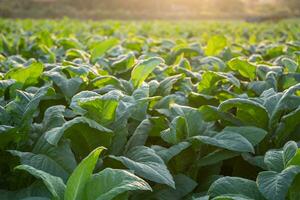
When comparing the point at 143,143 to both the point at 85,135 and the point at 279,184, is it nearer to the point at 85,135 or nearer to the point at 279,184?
the point at 85,135

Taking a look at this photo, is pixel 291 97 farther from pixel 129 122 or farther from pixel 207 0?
pixel 207 0

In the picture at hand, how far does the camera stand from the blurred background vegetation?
37.1 metres

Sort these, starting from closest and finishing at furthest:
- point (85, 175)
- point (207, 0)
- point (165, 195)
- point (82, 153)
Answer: point (85, 175) → point (165, 195) → point (82, 153) → point (207, 0)

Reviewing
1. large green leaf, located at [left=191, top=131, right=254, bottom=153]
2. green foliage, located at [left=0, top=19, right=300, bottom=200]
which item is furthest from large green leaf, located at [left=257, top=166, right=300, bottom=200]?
large green leaf, located at [left=191, top=131, right=254, bottom=153]

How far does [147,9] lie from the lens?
49.0 m

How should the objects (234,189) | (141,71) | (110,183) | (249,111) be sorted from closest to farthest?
(110,183) → (234,189) → (249,111) → (141,71)

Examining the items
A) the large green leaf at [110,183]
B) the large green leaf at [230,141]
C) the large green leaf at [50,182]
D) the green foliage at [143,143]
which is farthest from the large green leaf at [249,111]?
the large green leaf at [50,182]

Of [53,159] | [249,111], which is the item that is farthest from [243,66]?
[53,159]

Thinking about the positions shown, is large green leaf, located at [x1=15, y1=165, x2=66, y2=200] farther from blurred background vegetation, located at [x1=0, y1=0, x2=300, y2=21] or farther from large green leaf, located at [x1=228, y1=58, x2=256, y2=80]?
blurred background vegetation, located at [x1=0, y1=0, x2=300, y2=21]

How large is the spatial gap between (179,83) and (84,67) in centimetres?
64

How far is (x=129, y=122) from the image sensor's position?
2.30 meters

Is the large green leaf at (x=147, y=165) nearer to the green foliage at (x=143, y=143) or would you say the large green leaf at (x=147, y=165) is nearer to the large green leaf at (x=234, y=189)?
the green foliage at (x=143, y=143)

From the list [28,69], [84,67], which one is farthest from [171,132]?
[28,69]

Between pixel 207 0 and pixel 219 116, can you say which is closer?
pixel 219 116
